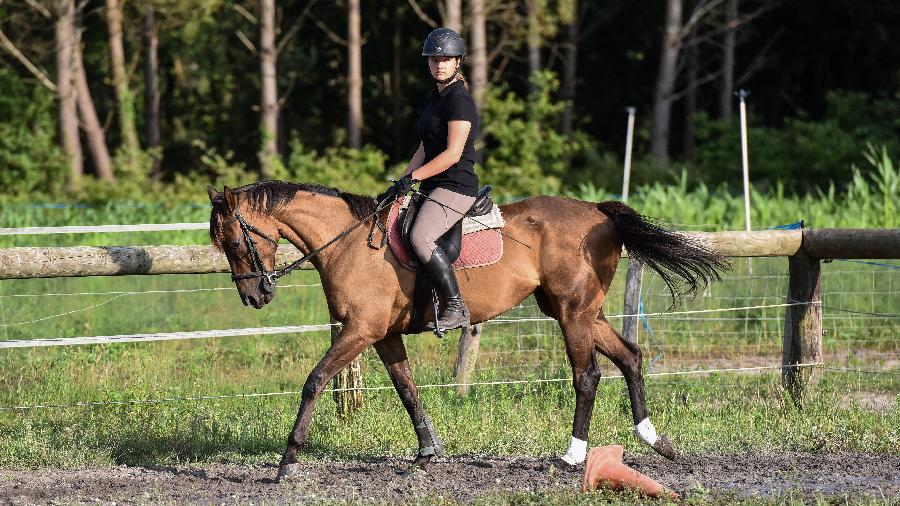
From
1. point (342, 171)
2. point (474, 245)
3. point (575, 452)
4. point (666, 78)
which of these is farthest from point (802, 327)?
point (666, 78)

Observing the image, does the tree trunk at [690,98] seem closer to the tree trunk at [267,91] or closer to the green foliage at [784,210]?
the tree trunk at [267,91]

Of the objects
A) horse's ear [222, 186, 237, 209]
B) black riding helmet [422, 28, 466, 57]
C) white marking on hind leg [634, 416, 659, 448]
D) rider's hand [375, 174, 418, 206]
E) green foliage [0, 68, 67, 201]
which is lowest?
white marking on hind leg [634, 416, 659, 448]

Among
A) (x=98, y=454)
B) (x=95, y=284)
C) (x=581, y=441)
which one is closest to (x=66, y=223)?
(x=95, y=284)

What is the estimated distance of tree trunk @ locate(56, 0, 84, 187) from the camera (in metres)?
30.3

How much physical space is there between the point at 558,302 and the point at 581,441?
84cm

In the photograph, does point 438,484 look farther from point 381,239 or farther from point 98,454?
point 98,454

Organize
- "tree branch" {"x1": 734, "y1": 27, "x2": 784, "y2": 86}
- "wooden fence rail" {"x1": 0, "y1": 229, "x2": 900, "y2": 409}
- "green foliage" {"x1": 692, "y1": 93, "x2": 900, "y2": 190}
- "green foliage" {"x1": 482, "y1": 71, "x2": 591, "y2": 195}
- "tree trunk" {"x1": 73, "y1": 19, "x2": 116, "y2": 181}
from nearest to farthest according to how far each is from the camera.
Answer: "wooden fence rail" {"x1": 0, "y1": 229, "x2": 900, "y2": 409}, "green foliage" {"x1": 692, "y1": 93, "x2": 900, "y2": 190}, "green foliage" {"x1": 482, "y1": 71, "x2": 591, "y2": 195}, "tree trunk" {"x1": 73, "y1": 19, "x2": 116, "y2": 181}, "tree branch" {"x1": 734, "y1": 27, "x2": 784, "y2": 86}

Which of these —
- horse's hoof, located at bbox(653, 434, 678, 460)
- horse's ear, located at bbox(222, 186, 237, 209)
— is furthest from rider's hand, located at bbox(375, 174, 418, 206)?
horse's hoof, located at bbox(653, 434, 678, 460)

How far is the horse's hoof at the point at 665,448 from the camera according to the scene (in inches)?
300

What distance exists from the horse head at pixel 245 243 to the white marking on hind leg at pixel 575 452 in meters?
1.96

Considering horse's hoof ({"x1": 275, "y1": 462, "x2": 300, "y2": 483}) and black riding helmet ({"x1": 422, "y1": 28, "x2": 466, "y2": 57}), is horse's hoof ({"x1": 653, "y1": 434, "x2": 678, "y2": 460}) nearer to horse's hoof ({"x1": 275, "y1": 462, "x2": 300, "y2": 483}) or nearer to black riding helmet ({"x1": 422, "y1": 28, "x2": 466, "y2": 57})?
horse's hoof ({"x1": 275, "y1": 462, "x2": 300, "y2": 483})

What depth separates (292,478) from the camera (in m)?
7.06

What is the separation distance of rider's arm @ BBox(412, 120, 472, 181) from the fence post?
1.86 metres

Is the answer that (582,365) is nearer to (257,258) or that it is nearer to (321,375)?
(321,375)
